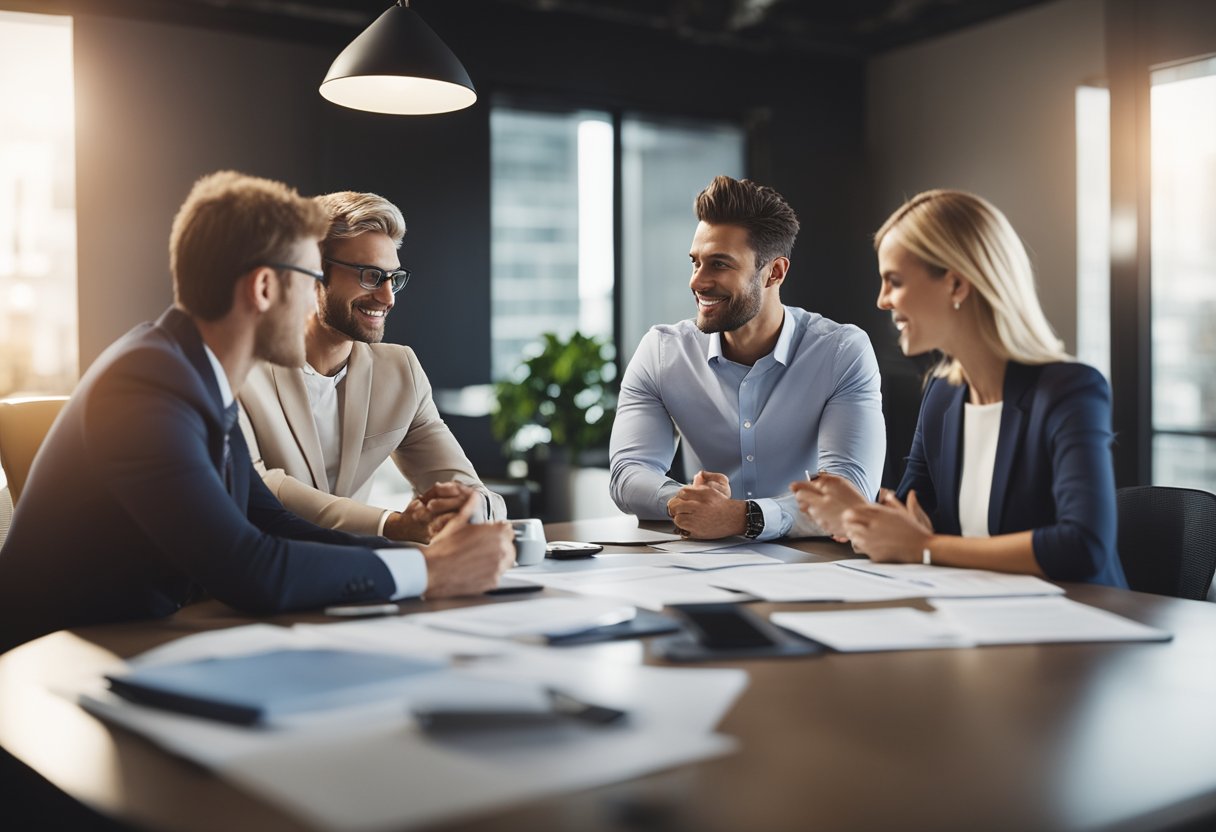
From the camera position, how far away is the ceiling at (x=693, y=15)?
505 centimetres

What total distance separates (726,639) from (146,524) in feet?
2.62

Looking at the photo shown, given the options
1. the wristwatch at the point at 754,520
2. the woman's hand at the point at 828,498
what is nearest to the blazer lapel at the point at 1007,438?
the woman's hand at the point at 828,498

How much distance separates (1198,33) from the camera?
A: 4664 mm

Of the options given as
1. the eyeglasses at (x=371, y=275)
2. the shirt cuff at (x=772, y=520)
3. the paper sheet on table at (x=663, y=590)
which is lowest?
→ the paper sheet on table at (x=663, y=590)

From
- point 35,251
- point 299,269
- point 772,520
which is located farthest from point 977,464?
point 35,251

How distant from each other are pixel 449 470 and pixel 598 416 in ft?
8.96

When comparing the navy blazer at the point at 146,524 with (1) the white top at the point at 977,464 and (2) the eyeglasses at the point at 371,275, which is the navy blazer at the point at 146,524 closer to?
(2) the eyeglasses at the point at 371,275

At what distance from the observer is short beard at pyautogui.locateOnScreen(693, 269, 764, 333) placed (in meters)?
2.81

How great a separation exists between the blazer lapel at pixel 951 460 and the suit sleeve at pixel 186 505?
1.14 m

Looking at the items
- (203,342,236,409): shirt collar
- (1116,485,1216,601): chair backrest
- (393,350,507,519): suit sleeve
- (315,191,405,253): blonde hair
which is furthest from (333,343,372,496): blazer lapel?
(1116,485,1216,601): chair backrest

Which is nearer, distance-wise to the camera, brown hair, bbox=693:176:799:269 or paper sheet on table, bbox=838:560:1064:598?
paper sheet on table, bbox=838:560:1064:598

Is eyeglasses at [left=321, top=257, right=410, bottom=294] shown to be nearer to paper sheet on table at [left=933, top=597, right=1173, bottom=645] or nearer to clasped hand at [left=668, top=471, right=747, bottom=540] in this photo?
clasped hand at [left=668, top=471, right=747, bottom=540]

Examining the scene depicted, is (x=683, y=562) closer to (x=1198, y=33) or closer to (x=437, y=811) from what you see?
(x=437, y=811)

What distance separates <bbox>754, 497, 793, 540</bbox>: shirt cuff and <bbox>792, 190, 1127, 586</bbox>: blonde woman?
0.17 m
